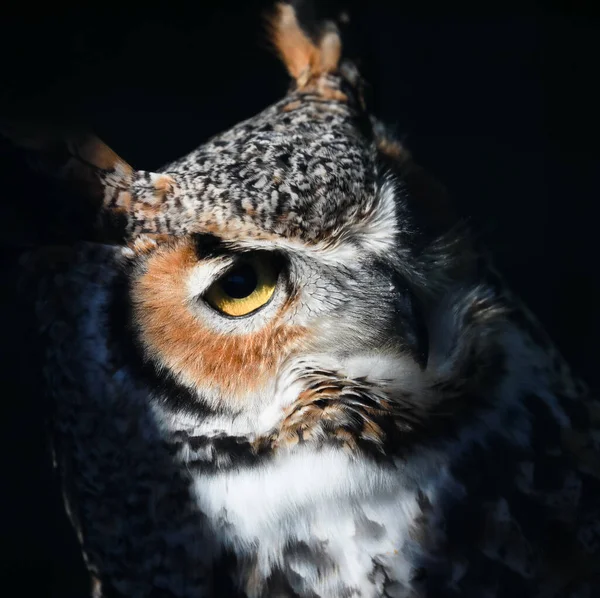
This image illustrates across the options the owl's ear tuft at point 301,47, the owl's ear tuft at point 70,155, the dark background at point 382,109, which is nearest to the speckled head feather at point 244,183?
the owl's ear tuft at point 70,155

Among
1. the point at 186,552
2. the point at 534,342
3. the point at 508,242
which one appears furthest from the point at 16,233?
the point at 508,242

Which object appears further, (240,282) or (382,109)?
(382,109)

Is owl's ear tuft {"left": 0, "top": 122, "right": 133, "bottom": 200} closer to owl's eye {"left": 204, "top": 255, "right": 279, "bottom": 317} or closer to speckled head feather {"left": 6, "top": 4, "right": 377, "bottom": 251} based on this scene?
speckled head feather {"left": 6, "top": 4, "right": 377, "bottom": 251}

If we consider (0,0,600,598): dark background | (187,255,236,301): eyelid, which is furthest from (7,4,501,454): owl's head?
(0,0,600,598): dark background

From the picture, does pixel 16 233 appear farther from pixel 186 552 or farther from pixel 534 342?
pixel 534 342

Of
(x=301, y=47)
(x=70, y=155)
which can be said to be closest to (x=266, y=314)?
(x=70, y=155)

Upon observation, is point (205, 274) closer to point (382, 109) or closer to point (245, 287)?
point (245, 287)
